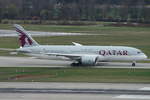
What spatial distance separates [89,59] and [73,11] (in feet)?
395

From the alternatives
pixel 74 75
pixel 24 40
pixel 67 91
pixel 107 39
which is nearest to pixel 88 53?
pixel 24 40

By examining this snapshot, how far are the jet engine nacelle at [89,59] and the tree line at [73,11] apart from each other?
10762 cm

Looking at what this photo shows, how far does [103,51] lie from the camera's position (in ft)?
223

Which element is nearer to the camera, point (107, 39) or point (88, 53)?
point (88, 53)

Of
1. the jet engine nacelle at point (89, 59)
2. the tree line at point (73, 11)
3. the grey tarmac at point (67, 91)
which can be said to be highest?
the grey tarmac at point (67, 91)

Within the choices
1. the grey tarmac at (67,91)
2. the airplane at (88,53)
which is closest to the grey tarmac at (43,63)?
the airplane at (88,53)

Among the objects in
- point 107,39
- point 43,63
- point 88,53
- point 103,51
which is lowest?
point 107,39

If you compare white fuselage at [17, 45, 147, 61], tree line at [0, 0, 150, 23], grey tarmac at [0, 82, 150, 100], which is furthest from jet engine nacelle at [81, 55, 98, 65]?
tree line at [0, 0, 150, 23]

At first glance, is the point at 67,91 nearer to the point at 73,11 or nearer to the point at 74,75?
the point at 74,75

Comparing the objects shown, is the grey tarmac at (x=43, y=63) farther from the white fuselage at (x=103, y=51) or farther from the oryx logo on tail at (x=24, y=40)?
the oryx logo on tail at (x=24, y=40)

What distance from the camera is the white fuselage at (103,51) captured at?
67.8m

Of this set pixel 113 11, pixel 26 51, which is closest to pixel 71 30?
pixel 113 11

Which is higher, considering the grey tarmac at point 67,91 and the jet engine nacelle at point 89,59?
the grey tarmac at point 67,91

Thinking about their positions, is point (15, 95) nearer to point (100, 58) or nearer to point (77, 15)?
point (100, 58)
